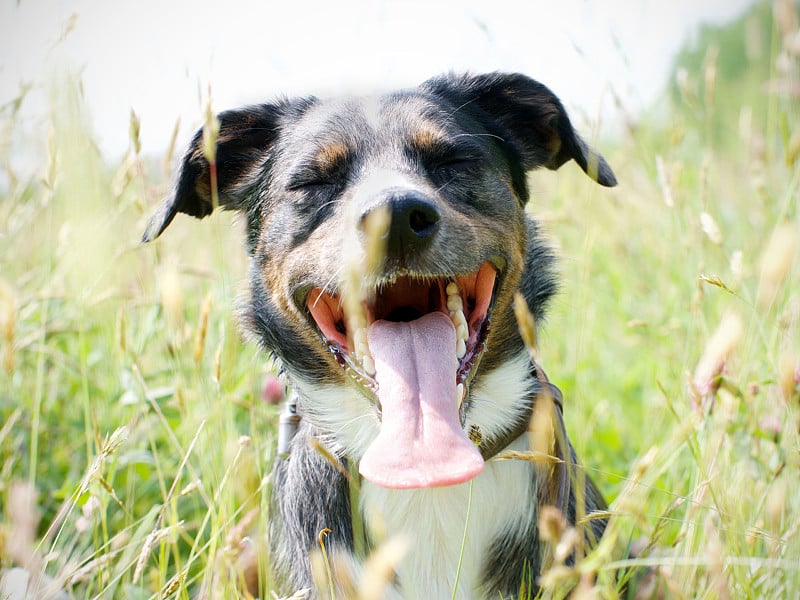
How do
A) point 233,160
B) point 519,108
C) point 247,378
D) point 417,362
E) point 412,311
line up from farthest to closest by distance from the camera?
point 247,378
point 233,160
point 519,108
point 412,311
point 417,362

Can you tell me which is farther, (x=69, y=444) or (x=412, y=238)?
(x=69, y=444)

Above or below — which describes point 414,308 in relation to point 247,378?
above

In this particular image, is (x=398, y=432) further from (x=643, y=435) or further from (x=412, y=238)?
(x=643, y=435)

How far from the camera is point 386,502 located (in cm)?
245

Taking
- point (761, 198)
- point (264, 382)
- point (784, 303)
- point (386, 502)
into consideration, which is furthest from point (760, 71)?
point (386, 502)

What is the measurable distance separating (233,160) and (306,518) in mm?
1451

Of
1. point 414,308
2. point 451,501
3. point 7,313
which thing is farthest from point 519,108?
point 7,313

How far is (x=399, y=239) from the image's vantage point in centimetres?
211

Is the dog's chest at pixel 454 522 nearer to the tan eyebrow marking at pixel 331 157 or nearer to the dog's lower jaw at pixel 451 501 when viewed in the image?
the dog's lower jaw at pixel 451 501

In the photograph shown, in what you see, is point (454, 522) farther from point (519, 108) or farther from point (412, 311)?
point (519, 108)

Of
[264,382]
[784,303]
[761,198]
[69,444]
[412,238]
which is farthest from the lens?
[264,382]

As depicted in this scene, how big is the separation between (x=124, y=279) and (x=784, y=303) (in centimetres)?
329

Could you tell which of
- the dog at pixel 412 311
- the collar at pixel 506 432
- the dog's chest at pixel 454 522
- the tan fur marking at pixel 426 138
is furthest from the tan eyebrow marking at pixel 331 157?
the dog's chest at pixel 454 522

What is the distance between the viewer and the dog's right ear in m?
2.70
